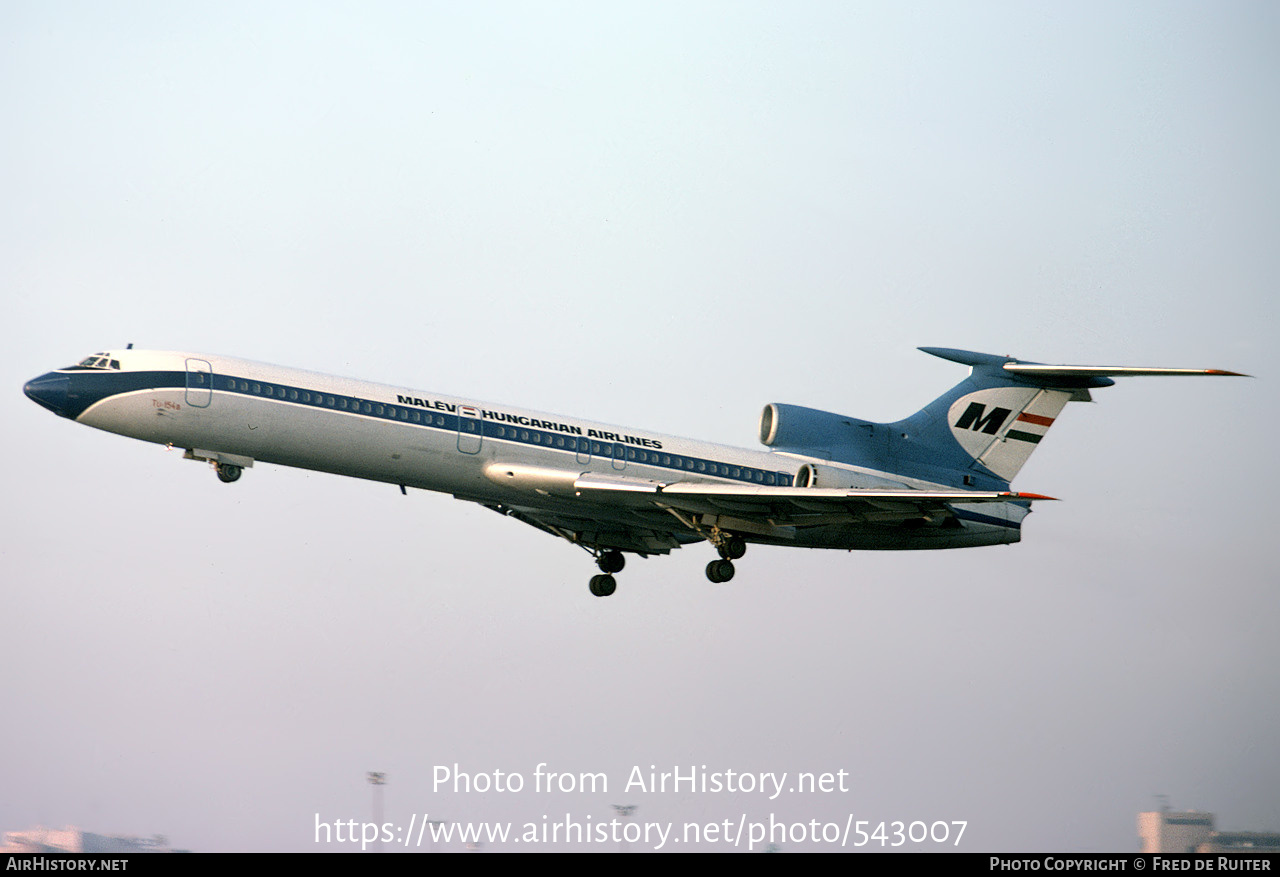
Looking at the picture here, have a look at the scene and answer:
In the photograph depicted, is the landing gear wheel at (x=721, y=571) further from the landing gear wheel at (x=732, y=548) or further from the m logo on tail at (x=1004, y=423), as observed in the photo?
the m logo on tail at (x=1004, y=423)

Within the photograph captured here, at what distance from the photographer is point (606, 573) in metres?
35.8

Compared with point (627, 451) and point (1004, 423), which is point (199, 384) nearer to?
point (627, 451)

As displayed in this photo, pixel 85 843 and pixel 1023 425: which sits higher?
pixel 1023 425

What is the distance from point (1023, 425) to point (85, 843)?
3069 centimetres

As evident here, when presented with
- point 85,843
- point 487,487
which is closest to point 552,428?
point 487,487

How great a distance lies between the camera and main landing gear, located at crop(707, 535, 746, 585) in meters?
33.2

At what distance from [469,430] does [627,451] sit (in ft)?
12.6

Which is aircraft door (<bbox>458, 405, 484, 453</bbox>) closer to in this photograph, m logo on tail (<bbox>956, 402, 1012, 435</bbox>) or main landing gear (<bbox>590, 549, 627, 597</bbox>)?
main landing gear (<bbox>590, 549, 627, 597</bbox>)

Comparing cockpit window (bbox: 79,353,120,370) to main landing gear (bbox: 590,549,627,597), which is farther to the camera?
main landing gear (bbox: 590,549,627,597)

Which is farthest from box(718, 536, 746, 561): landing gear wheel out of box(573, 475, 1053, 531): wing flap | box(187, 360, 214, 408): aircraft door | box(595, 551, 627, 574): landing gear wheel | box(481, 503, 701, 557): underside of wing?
box(187, 360, 214, 408): aircraft door

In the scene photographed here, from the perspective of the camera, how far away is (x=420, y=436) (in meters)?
29.6

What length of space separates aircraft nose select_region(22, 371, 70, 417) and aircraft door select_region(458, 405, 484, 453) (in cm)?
790

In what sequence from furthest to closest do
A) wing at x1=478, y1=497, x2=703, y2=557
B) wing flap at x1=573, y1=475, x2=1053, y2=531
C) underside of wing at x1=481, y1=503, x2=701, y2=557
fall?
underside of wing at x1=481, y1=503, x2=701, y2=557 → wing at x1=478, y1=497, x2=703, y2=557 → wing flap at x1=573, y1=475, x2=1053, y2=531
